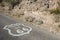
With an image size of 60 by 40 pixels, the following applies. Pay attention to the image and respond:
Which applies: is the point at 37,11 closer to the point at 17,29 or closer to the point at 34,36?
the point at 17,29

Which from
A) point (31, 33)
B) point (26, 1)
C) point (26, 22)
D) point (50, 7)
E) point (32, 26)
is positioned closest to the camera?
point (31, 33)

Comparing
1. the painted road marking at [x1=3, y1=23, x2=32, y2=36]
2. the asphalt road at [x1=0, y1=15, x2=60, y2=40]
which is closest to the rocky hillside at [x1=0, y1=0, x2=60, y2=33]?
the asphalt road at [x1=0, y1=15, x2=60, y2=40]

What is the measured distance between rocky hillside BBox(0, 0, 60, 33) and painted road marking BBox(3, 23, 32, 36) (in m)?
0.90

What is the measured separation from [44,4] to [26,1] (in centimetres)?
219

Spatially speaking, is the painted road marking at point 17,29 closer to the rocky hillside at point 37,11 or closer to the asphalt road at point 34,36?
the asphalt road at point 34,36

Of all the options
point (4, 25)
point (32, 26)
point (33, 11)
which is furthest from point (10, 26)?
point (33, 11)

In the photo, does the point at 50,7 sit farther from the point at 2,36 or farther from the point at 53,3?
the point at 2,36

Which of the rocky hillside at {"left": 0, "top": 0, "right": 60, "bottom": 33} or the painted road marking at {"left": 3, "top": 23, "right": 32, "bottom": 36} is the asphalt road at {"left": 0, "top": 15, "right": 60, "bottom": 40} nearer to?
the painted road marking at {"left": 3, "top": 23, "right": 32, "bottom": 36}

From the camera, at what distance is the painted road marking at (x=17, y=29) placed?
12547 millimetres

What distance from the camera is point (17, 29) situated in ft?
43.2

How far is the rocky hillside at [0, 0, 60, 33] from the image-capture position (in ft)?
43.6

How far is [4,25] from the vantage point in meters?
14.2

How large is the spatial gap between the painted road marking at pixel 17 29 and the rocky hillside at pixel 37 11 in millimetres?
900

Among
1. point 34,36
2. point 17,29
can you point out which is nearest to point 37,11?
point 17,29
